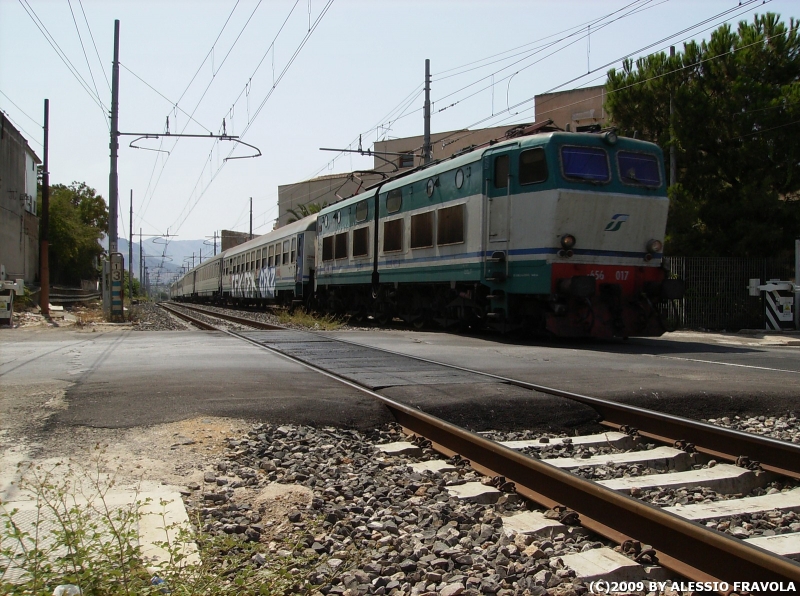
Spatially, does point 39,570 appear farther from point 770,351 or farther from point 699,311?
point 699,311

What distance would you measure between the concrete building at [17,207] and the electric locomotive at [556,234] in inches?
864

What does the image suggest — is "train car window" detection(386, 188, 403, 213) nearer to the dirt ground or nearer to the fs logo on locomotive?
the fs logo on locomotive

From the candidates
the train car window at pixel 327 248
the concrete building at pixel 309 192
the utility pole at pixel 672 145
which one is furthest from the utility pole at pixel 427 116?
the concrete building at pixel 309 192

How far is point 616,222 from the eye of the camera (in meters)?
12.4

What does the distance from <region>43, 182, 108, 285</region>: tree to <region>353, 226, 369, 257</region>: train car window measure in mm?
30959

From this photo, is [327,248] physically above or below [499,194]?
below

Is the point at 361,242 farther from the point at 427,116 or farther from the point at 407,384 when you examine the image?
the point at 407,384

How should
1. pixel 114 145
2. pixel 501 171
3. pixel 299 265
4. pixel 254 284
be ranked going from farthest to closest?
pixel 254 284
pixel 299 265
pixel 114 145
pixel 501 171

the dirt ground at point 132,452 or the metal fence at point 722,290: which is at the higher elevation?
the metal fence at point 722,290

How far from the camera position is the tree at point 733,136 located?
1820cm

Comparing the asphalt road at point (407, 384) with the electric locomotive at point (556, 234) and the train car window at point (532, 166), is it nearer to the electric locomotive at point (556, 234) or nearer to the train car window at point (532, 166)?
the electric locomotive at point (556, 234)

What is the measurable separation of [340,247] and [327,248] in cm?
142

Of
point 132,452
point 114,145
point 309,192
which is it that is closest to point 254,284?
point 114,145

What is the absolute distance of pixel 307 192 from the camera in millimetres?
68000
